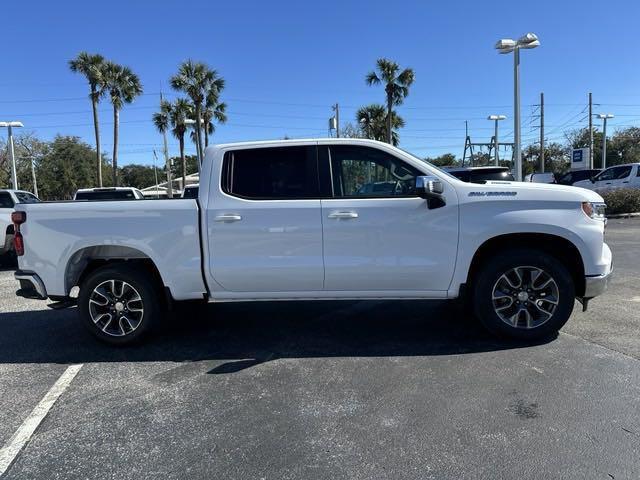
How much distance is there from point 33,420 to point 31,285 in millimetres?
1821

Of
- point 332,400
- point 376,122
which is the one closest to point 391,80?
point 376,122

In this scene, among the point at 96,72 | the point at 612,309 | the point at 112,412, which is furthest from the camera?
the point at 96,72

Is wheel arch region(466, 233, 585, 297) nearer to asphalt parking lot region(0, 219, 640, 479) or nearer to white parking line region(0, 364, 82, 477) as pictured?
asphalt parking lot region(0, 219, 640, 479)

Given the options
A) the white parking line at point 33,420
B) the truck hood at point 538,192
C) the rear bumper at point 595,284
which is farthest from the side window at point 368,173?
the white parking line at point 33,420

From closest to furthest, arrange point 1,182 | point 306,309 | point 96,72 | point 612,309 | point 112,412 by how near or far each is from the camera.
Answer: point 112,412 → point 612,309 → point 306,309 → point 96,72 → point 1,182

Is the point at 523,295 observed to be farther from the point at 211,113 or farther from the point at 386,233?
the point at 211,113

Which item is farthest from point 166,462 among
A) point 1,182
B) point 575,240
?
point 1,182

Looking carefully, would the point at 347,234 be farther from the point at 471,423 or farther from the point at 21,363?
the point at 21,363

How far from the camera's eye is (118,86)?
32.7 m

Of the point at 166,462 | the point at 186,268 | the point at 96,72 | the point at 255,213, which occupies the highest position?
the point at 96,72

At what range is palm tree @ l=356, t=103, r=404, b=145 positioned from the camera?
1506 inches

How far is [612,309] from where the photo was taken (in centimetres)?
589

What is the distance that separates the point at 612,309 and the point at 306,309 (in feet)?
12.0

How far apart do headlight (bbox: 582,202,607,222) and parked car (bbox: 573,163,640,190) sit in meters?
18.0
